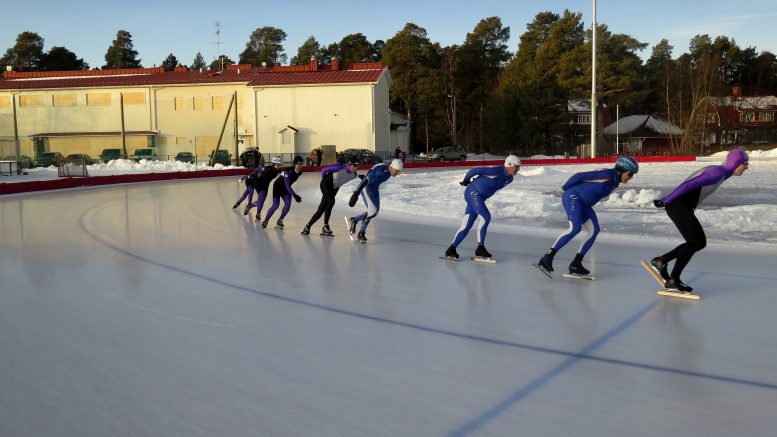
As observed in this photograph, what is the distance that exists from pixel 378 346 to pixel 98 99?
167ft

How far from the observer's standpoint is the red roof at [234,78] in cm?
4797

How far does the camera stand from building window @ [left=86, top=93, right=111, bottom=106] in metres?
50.5

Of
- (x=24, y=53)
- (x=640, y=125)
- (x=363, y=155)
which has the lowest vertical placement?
(x=363, y=155)

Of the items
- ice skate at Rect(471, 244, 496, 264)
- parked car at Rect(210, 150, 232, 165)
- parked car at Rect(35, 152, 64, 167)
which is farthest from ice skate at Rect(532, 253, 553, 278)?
parked car at Rect(35, 152, 64, 167)

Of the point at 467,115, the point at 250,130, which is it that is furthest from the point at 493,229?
the point at 467,115

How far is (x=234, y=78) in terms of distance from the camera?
50.6 meters

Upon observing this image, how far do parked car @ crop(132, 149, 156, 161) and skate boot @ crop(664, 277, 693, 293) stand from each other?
39.6 metres

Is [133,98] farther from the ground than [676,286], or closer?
farther from the ground

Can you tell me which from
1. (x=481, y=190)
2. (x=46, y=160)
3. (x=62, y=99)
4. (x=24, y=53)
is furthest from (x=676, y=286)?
(x=24, y=53)

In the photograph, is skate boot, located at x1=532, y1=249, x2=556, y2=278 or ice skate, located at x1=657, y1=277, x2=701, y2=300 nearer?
ice skate, located at x1=657, y1=277, x2=701, y2=300

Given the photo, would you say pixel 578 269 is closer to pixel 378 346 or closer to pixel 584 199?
pixel 584 199

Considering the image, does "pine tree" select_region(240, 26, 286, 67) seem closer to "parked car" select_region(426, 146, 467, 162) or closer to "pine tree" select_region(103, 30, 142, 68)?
"pine tree" select_region(103, 30, 142, 68)

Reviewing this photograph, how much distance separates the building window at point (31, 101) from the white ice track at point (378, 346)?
47067mm

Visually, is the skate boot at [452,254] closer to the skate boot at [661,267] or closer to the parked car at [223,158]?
the skate boot at [661,267]
